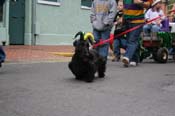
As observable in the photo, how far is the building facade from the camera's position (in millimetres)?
18281

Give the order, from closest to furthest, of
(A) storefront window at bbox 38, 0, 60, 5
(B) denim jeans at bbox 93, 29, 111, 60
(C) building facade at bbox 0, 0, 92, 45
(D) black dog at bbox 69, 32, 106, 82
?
(D) black dog at bbox 69, 32, 106, 82
(B) denim jeans at bbox 93, 29, 111, 60
(C) building facade at bbox 0, 0, 92, 45
(A) storefront window at bbox 38, 0, 60, 5

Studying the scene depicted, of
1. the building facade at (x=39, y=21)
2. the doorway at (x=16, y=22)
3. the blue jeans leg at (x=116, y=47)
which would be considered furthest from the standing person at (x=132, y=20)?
the doorway at (x=16, y=22)

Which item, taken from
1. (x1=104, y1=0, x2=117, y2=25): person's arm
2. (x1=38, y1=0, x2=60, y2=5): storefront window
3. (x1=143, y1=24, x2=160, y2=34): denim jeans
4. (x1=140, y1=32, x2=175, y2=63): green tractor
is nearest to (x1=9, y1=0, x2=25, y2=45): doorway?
(x1=38, y1=0, x2=60, y2=5): storefront window

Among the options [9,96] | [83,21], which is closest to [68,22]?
[83,21]

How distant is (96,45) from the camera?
33.6ft

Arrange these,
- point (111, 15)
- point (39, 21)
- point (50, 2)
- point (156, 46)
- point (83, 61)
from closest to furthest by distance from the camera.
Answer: point (83, 61)
point (111, 15)
point (156, 46)
point (39, 21)
point (50, 2)

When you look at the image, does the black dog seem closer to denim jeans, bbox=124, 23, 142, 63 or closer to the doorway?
denim jeans, bbox=124, 23, 142, 63

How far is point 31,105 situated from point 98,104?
31.6 inches

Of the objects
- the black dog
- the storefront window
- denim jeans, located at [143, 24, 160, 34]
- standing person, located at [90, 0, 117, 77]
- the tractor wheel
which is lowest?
the tractor wheel

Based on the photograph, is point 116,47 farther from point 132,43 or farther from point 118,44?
point 132,43

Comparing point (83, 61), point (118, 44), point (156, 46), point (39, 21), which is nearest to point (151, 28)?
point (156, 46)

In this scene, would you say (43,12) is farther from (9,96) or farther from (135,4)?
(9,96)

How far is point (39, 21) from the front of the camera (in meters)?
19.1

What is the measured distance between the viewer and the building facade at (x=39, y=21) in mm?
18281
